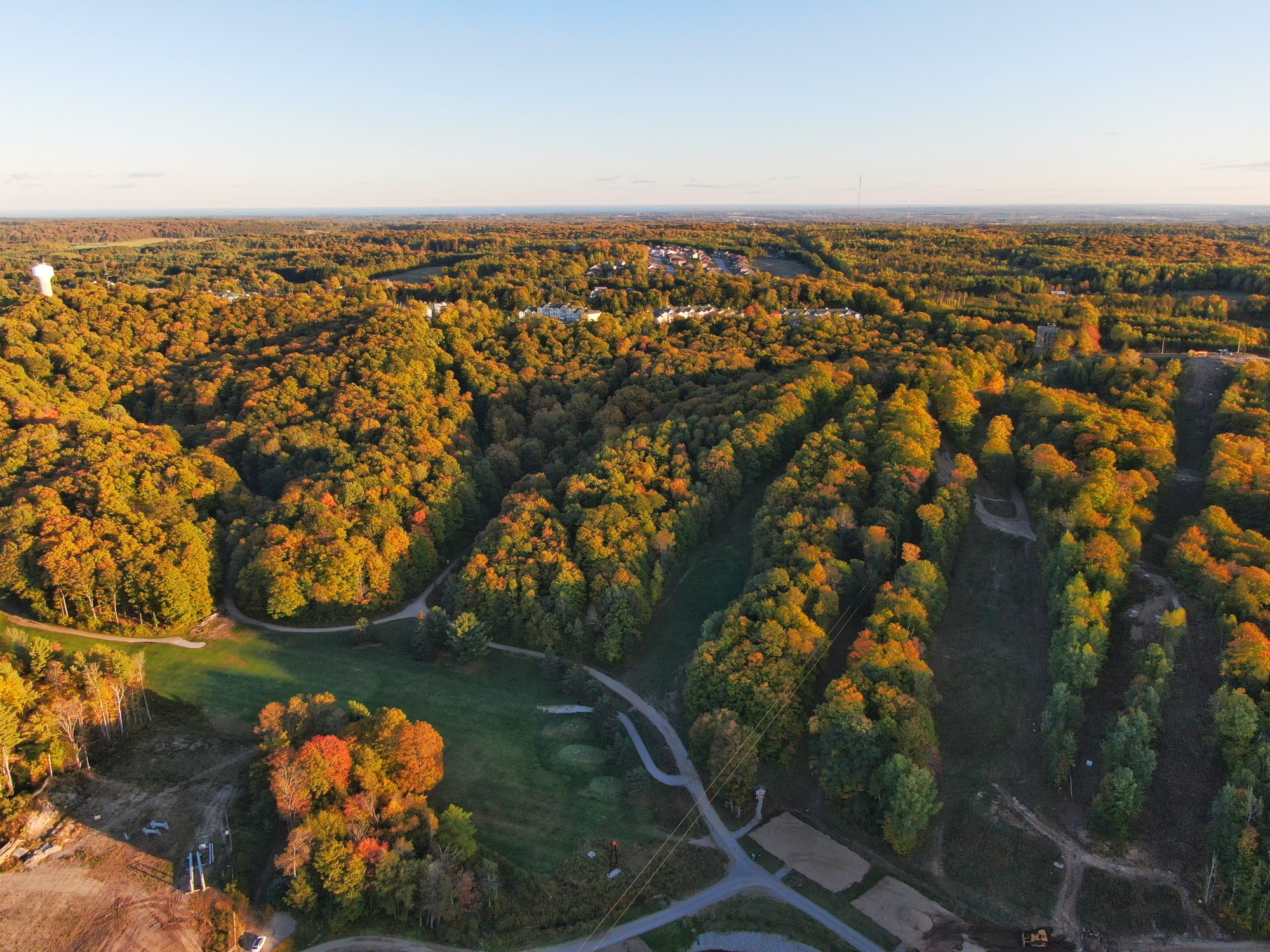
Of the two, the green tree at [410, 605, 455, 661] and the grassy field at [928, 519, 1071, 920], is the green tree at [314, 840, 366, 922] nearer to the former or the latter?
the green tree at [410, 605, 455, 661]

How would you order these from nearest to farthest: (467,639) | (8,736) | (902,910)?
(902,910) < (8,736) < (467,639)

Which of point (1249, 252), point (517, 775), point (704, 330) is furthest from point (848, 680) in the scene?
point (1249, 252)

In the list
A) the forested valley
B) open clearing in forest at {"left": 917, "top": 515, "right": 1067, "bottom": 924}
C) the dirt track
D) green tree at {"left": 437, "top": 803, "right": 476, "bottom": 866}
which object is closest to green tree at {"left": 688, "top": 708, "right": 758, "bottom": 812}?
the forested valley

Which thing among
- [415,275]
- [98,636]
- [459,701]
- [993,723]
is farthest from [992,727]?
[415,275]

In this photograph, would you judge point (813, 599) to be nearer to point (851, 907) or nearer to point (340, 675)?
point (851, 907)

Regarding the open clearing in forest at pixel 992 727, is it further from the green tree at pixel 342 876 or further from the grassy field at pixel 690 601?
the green tree at pixel 342 876

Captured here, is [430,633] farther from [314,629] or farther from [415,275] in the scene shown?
[415,275]
